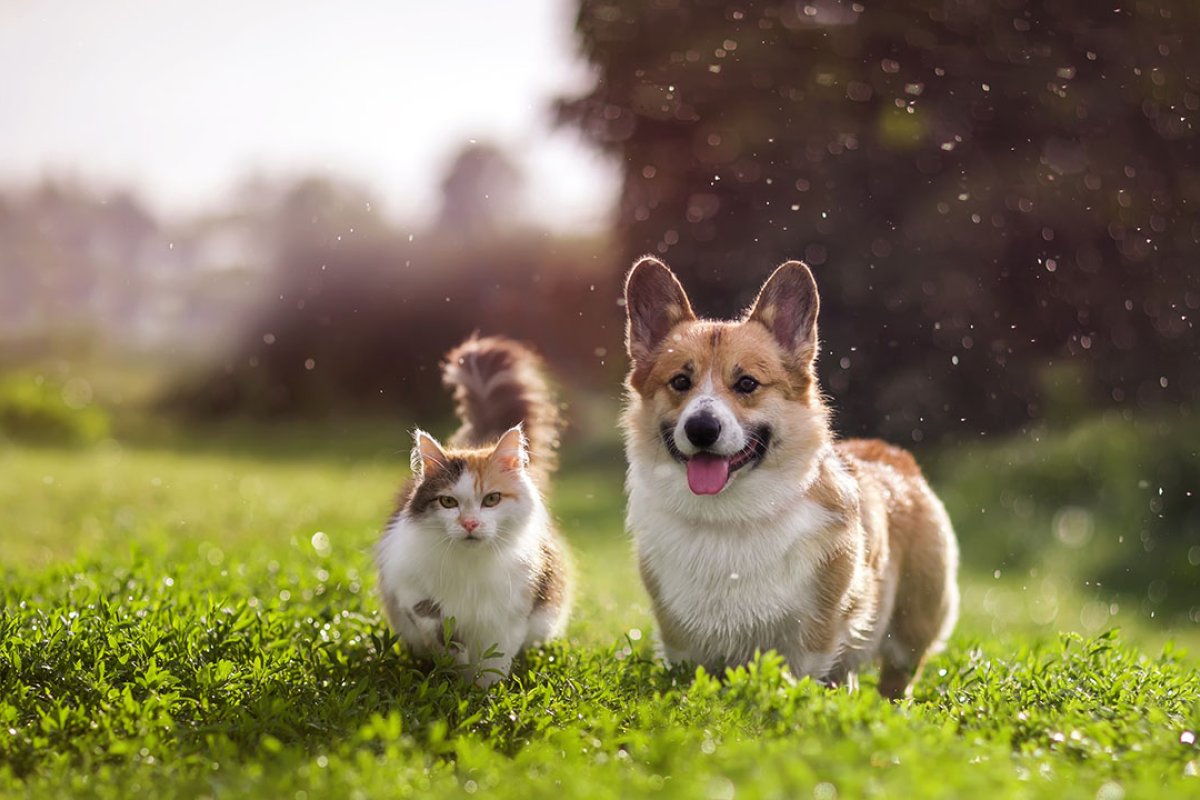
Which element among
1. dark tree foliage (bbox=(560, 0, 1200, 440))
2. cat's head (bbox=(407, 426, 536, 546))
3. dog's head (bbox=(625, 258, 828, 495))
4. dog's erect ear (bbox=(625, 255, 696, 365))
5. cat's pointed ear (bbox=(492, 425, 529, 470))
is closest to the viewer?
dog's head (bbox=(625, 258, 828, 495))

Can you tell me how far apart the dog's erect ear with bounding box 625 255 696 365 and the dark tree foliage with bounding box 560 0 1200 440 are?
127 inches

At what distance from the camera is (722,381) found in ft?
14.5

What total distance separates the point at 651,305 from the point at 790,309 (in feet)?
1.95

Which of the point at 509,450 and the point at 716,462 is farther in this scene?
the point at 509,450

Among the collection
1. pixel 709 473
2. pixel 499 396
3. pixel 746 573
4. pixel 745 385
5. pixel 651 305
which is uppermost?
pixel 651 305

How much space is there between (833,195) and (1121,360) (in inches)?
160

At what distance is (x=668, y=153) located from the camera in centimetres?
1006

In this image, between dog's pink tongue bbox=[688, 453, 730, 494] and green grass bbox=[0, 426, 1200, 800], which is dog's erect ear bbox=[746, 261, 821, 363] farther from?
green grass bbox=[0, 426, 1200, 800]

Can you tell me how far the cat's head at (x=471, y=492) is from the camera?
451 centimetres

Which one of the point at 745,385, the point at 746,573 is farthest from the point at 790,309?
the point at 746,573

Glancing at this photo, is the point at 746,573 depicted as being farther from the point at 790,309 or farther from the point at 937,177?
the point at 937,177

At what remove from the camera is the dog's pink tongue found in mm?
4371

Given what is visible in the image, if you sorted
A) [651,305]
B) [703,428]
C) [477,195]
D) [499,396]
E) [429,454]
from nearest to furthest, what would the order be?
[703,428] → [429,454] → [651,305] → [499,396] → [477,195]

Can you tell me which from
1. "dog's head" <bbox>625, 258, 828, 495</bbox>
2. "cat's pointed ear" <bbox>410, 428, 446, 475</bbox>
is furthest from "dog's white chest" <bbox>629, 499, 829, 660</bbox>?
"cat's pointed ear" <bbox>410, 428, 446, 475</bbox>
